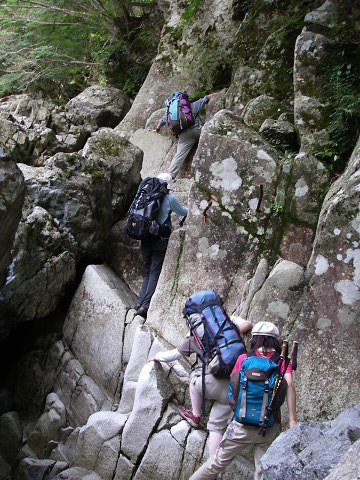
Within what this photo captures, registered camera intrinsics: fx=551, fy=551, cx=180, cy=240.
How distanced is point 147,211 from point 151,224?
0.24m

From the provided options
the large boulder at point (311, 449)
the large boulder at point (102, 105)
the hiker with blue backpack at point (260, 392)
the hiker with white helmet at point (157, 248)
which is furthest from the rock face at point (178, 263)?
the large boulder at point (102, 105)

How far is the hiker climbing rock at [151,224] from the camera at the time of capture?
9.70m

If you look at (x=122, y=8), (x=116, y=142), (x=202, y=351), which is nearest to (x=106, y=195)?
(x=116, y=142)

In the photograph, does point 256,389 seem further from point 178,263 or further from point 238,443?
point 178,263

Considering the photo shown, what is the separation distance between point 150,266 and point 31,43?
13151mm

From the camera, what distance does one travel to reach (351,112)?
9156mm

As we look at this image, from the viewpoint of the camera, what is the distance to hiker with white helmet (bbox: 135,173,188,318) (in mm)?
9883

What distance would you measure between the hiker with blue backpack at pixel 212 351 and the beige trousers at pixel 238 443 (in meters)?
0.27

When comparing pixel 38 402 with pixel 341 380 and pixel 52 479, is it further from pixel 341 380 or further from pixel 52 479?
pixel 341 380

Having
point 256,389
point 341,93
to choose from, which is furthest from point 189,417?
point 341,93

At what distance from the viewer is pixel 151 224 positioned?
9.70m

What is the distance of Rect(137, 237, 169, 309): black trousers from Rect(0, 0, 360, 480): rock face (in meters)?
0.25

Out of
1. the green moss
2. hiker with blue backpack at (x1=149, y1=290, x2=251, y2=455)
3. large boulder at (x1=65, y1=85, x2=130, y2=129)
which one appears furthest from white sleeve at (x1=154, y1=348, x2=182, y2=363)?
large boulder at (x1=65, y1=85, x2=130, y2=129)

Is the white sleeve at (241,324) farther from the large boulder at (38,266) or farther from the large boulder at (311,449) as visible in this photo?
the large boulder at (38,266)
